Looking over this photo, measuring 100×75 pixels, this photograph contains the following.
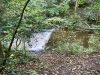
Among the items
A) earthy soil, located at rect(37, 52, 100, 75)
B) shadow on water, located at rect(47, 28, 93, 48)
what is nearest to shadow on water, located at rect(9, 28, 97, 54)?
shadow on water, located at rect(47, 28, 93, 48)

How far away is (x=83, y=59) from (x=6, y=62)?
316 centimetres

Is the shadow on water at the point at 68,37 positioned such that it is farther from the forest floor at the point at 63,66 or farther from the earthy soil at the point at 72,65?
the forest floor at the point at 63,66

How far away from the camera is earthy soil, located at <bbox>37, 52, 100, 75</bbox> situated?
569 cm

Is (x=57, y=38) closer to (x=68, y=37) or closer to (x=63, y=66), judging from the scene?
(x=68, y=37)

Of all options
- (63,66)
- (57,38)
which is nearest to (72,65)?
(63,66)

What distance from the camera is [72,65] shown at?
620cm

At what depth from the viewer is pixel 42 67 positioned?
587 centimetres

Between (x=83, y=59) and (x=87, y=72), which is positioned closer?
(x=87, y=72)

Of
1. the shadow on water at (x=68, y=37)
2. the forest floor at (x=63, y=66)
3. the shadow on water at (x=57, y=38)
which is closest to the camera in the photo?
the forest floor at (x=63, y=66)

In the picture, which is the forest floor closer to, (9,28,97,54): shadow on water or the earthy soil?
the earthy soil

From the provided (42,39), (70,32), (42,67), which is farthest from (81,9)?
(42,67)

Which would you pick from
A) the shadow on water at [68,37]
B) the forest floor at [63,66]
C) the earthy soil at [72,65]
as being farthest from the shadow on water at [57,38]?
the forest floor at [63,66]

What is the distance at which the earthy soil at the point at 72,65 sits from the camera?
5.69 meters

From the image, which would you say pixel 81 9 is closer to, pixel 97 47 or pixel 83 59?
pixel 97 47
